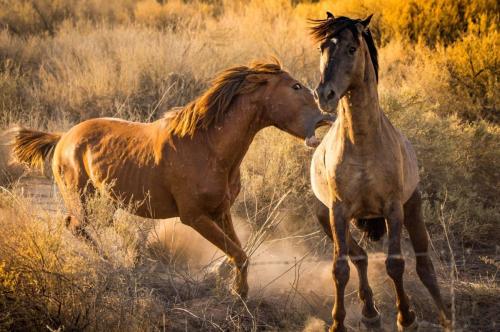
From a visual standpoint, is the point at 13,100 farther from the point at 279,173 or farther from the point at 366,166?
the point at 366,166

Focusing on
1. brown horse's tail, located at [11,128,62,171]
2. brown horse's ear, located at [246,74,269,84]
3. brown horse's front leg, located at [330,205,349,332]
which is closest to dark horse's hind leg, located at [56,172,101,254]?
brown horse's tail, located at [11,128,62,171]

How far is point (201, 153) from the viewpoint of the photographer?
18.4 feet

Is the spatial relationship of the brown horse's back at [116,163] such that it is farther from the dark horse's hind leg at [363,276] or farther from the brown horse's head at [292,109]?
the dark horse's hind leg at [363,276]

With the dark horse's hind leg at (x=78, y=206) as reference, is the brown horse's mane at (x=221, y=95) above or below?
above

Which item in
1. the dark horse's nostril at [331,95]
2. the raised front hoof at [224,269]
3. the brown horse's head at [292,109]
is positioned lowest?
the raised front hoof at [224,269]

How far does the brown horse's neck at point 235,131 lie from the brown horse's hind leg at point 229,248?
0.45m

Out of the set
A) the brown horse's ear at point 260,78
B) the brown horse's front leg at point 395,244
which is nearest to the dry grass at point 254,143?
the brown horse's front leg at point 395,244

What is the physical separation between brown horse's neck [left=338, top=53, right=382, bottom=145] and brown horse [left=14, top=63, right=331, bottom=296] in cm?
64

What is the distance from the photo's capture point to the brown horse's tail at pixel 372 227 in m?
5.58

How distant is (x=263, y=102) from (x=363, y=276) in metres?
1.41

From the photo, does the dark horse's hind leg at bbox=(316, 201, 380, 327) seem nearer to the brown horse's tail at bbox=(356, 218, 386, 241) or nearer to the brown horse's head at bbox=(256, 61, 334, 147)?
the brown horse's tail at bbox=(356, 218, 386, 241)

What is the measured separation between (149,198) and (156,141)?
1.53 feet

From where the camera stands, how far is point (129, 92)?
10.9m

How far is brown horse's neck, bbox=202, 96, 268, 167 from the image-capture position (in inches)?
220
